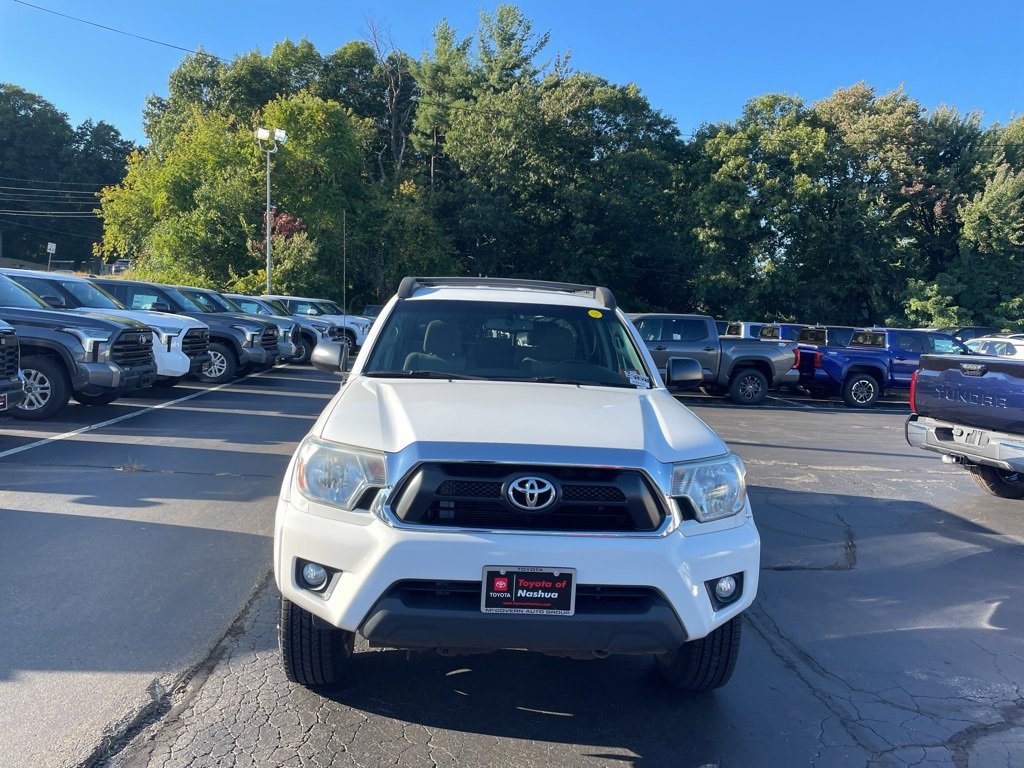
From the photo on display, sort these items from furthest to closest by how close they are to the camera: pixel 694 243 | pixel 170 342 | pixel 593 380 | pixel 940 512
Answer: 1. pixel 694 243
2. pixel 170 342
3. pixel 940 512
4. pixel 593 380

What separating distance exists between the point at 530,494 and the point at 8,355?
24.9 ft

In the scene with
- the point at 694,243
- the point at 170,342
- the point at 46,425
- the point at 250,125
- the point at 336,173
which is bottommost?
the point at 46,425

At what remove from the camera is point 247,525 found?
6250 millimetres

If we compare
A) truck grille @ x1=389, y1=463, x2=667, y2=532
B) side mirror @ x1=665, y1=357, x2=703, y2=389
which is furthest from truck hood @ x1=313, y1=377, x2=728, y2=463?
side mirror @ x1=665, y1=357, x2=703, y2=389

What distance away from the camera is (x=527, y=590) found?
304cm

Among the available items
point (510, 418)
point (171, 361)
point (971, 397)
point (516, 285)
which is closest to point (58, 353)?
point (171, 361)

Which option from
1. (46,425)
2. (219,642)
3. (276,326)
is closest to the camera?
(219,642)

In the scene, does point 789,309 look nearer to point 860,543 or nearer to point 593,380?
point 860,543

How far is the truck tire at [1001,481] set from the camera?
8.57 m

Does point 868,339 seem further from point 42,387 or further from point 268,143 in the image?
point 268,143

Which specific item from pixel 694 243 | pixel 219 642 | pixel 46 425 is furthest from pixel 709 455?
pixel 694 243

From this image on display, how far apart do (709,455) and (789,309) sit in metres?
34.4

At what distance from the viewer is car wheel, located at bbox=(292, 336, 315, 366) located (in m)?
21.1

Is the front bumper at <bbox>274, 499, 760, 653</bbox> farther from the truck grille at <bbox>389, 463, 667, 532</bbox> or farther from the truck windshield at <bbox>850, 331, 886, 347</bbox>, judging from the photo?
the truck windshield at <bbox>850, 331, 886, 347</bbox>
